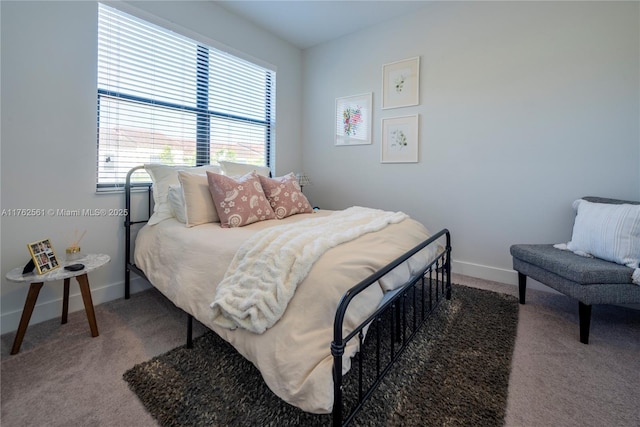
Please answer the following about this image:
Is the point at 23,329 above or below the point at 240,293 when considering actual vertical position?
below

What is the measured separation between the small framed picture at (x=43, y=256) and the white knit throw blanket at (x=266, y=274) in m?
1.17

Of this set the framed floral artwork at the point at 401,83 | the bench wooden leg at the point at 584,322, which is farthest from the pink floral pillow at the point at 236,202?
the bench wooden leg at the point at 584,322

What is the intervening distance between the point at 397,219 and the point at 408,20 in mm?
2273

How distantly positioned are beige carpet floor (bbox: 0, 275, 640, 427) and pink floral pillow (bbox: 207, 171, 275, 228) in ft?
2.46

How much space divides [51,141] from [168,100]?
95 centimetres

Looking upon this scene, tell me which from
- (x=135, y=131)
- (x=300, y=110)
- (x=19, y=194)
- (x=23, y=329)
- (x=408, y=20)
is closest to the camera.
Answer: (x=23, y=329)

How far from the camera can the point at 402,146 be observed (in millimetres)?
3104

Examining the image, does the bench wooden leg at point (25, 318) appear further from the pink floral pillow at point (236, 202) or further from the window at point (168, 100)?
the pink floral pillow at point (236, 202)

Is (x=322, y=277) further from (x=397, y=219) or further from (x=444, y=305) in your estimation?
(x=444, y=305)

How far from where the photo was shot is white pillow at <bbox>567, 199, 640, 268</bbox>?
1764 mm

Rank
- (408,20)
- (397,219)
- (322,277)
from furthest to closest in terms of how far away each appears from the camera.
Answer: (408,20) < (397,219) < (322,277)

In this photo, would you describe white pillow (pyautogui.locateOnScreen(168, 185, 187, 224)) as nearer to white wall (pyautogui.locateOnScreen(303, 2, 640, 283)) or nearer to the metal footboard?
the metal footboard

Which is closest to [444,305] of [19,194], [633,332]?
[633,332]

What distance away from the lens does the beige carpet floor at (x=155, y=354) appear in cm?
122
